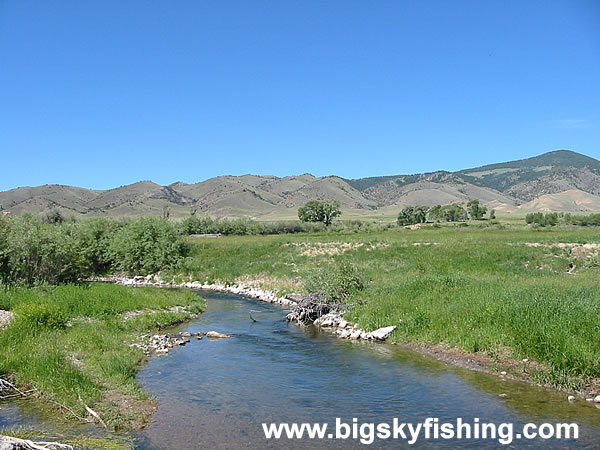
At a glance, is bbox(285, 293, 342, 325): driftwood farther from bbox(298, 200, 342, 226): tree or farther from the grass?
bbox(298, 200, 342, 226): tree

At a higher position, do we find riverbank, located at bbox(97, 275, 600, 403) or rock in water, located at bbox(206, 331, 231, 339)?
rock in water, located at bbox(206, 331, 231, 339)

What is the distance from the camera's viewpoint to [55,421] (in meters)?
11.4

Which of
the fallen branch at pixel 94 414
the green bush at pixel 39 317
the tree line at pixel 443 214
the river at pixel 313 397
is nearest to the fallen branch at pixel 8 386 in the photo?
the river at pixel 313 397

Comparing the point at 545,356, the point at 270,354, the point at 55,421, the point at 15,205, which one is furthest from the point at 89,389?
the point at 15,205

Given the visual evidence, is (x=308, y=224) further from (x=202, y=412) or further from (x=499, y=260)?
(x=202, y=412)

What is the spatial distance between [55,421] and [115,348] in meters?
6.58

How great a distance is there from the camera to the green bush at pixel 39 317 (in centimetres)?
1833

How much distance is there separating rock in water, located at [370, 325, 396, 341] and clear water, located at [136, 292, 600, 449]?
0.73m

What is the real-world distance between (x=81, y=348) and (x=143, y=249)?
34.5 metres

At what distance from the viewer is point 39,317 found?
741 inches

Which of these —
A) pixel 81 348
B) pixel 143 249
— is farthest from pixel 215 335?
pixel 143 249

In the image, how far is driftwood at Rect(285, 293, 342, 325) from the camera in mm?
25348

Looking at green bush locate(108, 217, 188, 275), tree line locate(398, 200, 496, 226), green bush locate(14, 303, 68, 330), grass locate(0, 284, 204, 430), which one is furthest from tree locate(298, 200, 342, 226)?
green bush locate(14, 303, 68, 330)

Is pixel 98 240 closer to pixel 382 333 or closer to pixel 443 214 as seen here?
pixel 382 333
